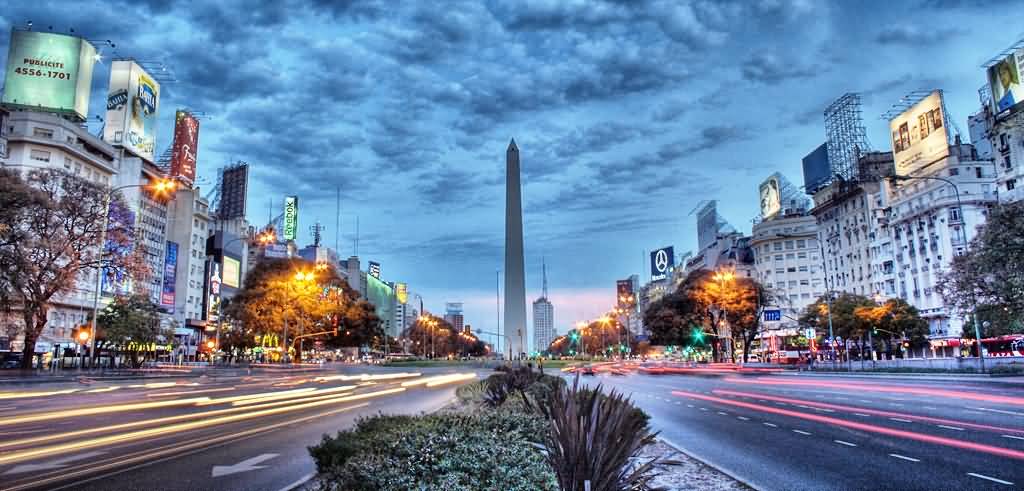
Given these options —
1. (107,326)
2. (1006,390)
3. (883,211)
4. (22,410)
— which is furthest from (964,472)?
(883,211)

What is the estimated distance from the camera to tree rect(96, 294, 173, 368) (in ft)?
193

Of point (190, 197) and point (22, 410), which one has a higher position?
point (190, 197)

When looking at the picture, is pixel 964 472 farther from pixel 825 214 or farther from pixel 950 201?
pixel 825 214

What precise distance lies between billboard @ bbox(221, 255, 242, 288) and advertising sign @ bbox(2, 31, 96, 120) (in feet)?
162

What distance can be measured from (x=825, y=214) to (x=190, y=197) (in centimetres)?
11491

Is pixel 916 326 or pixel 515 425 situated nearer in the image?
pixel 515 425

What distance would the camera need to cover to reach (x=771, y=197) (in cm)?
14700

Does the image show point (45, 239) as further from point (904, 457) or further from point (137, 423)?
point (904, 457)

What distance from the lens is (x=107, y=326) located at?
61500mm

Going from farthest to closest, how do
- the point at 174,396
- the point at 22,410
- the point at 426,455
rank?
the point at 174,396, the point at 22,410, the point at 426,455

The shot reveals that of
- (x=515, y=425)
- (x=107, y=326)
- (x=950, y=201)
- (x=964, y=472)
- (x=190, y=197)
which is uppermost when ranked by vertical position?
(x=190, y=197)

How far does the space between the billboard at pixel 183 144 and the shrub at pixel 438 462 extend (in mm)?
122343

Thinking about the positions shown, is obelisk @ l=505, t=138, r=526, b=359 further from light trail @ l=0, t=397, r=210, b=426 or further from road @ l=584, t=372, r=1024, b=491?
light trail @ l=0, t=397, r=210, b=426

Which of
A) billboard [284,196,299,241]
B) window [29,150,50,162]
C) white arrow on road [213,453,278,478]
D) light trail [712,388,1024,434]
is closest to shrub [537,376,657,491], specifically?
white arrow on road [213,453,278,478]
